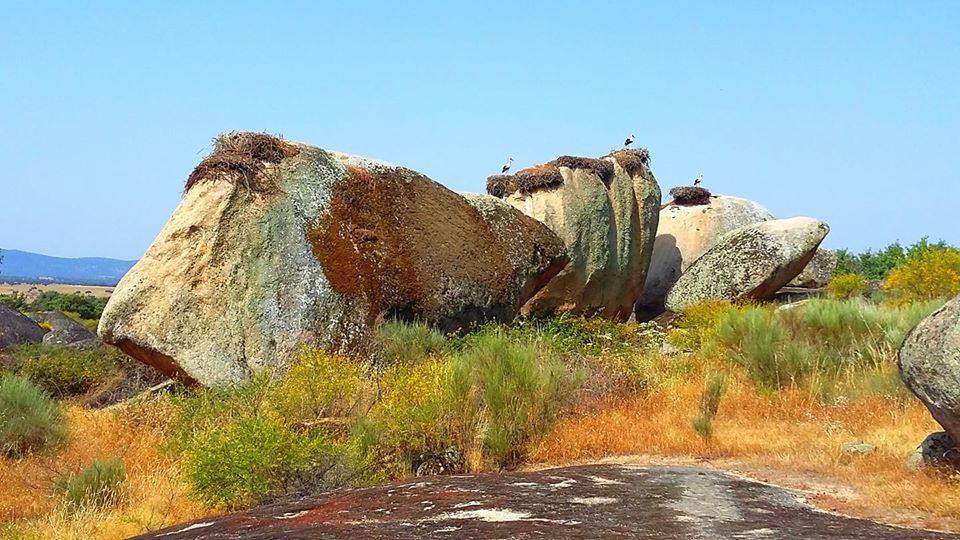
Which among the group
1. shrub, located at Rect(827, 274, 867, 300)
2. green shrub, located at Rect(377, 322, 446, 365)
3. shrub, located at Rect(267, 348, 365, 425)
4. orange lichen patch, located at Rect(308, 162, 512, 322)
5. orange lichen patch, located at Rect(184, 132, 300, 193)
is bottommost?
shrub, located at Rect(267, 348, 365, 425)

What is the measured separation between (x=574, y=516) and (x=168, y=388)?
784 centimetres

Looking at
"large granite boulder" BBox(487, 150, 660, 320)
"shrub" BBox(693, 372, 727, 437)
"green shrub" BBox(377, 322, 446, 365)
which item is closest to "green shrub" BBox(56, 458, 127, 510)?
"green shrub" BBox(377, 322, 446, 365)

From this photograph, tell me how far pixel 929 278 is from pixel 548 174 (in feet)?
28.1

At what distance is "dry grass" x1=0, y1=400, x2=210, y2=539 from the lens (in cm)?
704

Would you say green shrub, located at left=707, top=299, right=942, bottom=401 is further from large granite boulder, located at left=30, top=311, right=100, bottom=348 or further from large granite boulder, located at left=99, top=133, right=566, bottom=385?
large granite boulder, located at left=30, top=311, right=100, bottom=348

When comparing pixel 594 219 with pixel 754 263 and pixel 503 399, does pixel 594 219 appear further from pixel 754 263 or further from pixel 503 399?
pixel 503 399

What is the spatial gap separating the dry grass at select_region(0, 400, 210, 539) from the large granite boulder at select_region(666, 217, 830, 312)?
1410 centimetres

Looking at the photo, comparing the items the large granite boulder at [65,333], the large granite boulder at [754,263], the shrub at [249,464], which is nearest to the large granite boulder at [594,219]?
the large granite boulder at [754,263]

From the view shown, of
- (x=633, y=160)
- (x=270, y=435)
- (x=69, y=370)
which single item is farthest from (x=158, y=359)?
(x=633, y=160)

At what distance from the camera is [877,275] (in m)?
32.1

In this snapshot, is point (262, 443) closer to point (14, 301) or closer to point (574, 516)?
point (574, 516)

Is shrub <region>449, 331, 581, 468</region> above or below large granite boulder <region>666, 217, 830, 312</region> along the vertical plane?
below

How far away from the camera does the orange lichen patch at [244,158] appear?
12312 mm

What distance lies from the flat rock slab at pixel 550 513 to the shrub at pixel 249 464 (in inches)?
54.5
